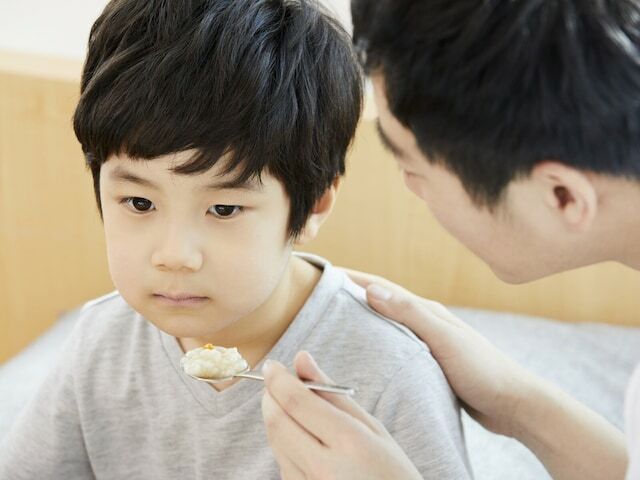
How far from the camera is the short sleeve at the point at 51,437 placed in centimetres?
106

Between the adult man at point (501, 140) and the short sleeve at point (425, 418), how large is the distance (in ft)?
0.54

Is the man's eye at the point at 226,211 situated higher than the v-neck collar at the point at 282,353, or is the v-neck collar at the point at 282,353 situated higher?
the man's eye at the point at 226,211

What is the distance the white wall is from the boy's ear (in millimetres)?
1213

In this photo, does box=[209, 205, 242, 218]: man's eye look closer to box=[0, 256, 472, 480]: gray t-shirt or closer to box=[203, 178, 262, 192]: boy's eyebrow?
box=[203, 178, 262, 192]: boy's eyebrow

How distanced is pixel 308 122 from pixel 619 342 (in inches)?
31.8

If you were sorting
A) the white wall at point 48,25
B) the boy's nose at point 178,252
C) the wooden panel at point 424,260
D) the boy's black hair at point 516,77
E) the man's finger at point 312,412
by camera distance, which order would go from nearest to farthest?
the boy's black hair at point 516,77 → the man's finger at point 312,412 → the boy's nose at point 178,252 → the wooden panel at point 424,260 → the white wall at point 48,25

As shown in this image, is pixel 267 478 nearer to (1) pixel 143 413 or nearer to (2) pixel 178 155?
(1) pixel 143 413

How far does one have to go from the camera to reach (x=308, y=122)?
955 millimetres

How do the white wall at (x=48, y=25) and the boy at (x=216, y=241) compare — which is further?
the white wall at (x=48, y=25)

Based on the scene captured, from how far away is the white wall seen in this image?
210cm

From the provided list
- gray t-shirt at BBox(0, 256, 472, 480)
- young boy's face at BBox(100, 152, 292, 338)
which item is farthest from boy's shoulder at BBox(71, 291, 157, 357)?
young boy's face at BBox(100, 152, 292, 338)

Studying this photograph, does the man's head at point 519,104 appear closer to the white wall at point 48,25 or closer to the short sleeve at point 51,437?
the short sleeve at point 51,437

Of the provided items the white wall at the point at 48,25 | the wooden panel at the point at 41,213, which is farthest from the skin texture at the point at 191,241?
the white wall at the point at 48,25

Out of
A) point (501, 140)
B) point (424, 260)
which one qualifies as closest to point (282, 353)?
point (501, 140)
